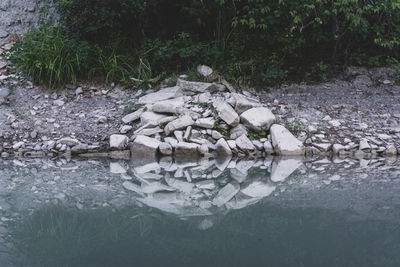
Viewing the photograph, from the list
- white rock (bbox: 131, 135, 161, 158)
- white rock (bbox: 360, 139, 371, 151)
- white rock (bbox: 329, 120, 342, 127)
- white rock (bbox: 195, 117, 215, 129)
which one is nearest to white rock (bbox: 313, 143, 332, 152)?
white rock (bbox: 360, 139, 371, 151)

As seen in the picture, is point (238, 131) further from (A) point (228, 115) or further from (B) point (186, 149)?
(B) point (186, 149)

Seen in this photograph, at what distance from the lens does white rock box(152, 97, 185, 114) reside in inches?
206

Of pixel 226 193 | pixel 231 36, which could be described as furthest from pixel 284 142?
pixel 231 36

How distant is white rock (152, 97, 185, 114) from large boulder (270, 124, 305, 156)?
1365mm

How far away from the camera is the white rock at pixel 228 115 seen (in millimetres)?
4988

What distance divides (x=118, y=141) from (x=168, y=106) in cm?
89

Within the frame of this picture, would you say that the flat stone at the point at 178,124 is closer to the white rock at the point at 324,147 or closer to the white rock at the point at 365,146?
the white rock at the point at 324,147

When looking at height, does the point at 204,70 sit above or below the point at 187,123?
above

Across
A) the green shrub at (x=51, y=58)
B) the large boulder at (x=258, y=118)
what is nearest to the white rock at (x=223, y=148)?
the large boulder at (x=258, y=118)

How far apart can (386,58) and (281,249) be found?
19.5 feet

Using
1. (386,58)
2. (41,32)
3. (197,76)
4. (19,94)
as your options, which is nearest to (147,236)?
(197,76)

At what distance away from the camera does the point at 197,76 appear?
6.04m

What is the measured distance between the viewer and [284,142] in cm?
477

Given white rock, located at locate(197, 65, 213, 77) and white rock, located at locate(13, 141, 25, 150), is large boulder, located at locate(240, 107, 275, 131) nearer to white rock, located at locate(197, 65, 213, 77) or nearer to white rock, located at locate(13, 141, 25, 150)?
white rock, located at locate(197, 65, 213, 77)
